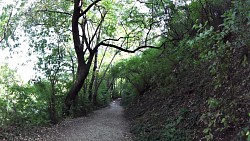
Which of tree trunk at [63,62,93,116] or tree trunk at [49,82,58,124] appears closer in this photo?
tree trunk at [49,82,58,124]

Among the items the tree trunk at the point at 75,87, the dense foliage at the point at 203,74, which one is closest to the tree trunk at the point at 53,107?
the tree trunk at the point at 75,87

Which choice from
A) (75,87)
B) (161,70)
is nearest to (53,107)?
(75,87)

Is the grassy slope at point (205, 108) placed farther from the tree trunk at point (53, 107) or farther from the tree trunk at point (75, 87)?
the tree trunk at point (75, 87)

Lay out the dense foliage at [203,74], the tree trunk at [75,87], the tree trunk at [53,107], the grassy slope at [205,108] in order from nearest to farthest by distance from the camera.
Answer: the dense foliage at [203,74], the grassy slope at [205,108], the tree trunk at [53,107], the tree trunk at [75,87]

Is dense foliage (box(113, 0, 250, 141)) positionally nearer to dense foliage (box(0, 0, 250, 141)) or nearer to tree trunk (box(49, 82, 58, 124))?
dense foliage (box(0, 0, 250, 141))

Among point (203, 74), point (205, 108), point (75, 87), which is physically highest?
point (203, 74)

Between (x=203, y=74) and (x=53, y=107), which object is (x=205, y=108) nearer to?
(x=203, y=74)

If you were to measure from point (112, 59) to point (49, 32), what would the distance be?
13.6 metres

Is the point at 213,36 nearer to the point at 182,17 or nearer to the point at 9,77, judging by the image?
the point at 182,17

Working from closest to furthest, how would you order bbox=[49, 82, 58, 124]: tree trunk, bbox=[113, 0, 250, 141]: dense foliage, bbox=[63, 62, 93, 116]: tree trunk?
bbox=[113, 0, 250, 141]: dense foliage → bbox=[49, 82, 58, 124]: tree trunk → bbox=[63, 62, 93, 116]: tree trunk

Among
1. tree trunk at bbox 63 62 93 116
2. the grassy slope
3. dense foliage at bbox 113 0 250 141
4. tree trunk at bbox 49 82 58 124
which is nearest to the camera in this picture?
dense foliage at bbox 113 0 250 141

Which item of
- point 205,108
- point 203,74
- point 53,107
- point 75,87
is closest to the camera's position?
point 205,108

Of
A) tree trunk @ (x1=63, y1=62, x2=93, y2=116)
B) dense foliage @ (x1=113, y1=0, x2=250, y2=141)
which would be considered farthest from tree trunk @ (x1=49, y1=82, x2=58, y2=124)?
dense foliage @ (x1=113, y1=0, x2=250, y2=141)

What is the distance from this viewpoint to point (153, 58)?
1496 centimetres
